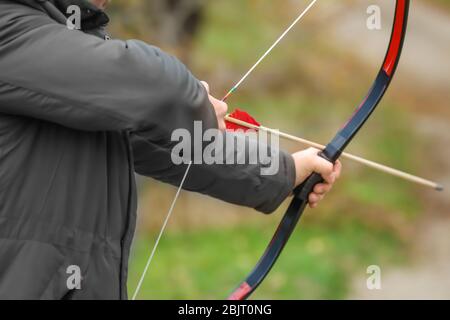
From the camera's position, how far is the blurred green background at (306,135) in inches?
176

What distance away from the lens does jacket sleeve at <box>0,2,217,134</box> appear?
4.50 feet

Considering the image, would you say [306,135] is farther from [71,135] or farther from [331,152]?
[71,135]

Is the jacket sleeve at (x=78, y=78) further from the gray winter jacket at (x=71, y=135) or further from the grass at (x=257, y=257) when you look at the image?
the grass at (x=257, y=257)

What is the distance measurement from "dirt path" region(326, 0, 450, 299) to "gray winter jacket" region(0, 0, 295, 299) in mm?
2859

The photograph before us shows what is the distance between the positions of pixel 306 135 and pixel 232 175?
13.8 ft

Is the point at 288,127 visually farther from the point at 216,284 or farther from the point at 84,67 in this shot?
the point at 84,67

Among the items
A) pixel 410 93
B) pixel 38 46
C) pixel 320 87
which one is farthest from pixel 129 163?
A: pixel 410 93


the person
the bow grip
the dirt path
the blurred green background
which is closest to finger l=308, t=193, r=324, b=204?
the bow grip

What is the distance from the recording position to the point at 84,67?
1390mm

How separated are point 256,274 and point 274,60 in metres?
4.59

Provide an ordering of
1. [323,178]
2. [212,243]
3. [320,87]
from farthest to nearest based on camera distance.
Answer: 1. [320,87]
2. [212,243]
3. [323,178]

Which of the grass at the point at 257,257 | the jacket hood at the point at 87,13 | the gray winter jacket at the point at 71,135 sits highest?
the jacket hood at the point at 87,13

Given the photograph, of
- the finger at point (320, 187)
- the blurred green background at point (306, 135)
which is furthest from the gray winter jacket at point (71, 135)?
the blurred green background at point (306, 135)

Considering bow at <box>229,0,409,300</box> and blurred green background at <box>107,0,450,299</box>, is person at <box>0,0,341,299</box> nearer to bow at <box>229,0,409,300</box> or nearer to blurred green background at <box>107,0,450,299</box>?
bow at <box>229,0,409,300</box>
